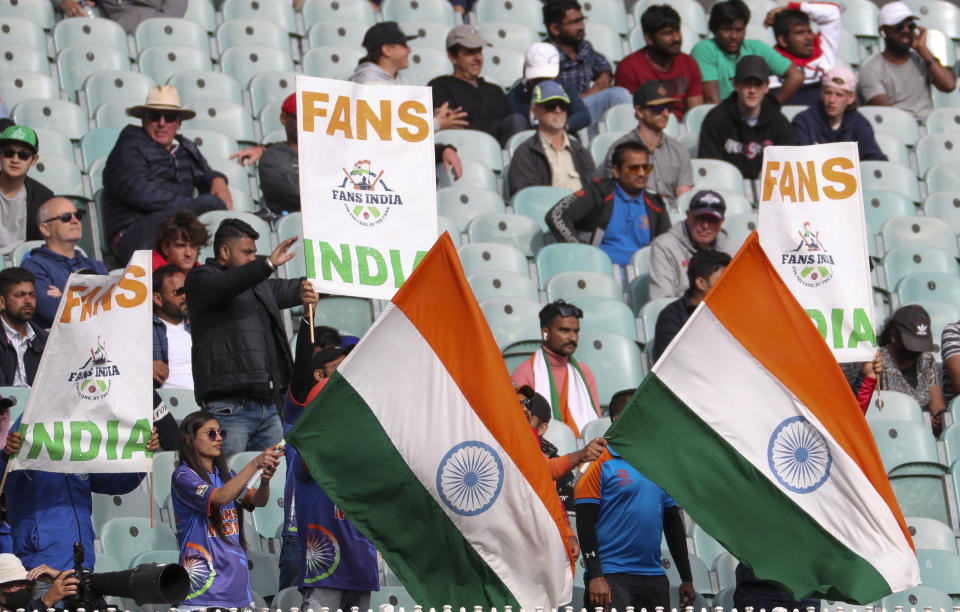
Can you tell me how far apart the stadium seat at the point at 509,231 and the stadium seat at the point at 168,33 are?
304 centimetres

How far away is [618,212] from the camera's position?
10.4 metres

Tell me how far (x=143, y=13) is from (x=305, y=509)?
664 centimetres

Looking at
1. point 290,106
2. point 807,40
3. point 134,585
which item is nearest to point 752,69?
point 807,40

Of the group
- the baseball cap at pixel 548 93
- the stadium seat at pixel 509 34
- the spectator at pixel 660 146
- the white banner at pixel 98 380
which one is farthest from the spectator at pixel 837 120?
the white banner at pixel 98 380

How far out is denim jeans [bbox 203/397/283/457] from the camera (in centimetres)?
797

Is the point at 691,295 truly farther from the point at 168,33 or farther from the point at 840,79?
the point at 168,33

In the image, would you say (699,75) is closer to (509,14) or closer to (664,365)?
(509,14)

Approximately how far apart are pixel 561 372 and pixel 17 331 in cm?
259

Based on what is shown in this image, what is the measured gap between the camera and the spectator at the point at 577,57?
12.4 meters

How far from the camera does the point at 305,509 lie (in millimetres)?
6875

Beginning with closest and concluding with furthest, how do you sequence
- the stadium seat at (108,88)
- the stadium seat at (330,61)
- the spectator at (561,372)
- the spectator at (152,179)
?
the spectator at (561,372)
the spectator at (152,179)
the stadium seat at (108,88)
the stadium seat at (330,61)

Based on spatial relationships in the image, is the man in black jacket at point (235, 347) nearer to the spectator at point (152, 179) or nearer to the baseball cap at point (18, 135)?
the spectator at point (152, 179)

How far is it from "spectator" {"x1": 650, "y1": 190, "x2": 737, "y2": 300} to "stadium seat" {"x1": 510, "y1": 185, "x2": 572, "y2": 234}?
1075mm

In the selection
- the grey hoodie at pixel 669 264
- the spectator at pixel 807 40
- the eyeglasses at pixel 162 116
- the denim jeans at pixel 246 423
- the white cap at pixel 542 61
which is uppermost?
the spectator at pixel 807 40
